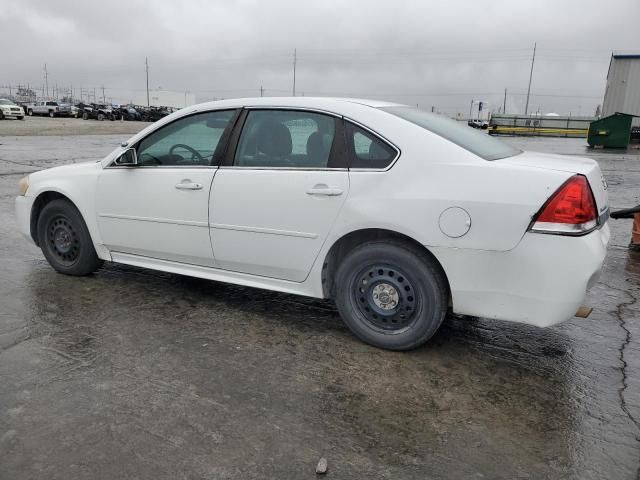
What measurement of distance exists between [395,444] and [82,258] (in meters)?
3.32

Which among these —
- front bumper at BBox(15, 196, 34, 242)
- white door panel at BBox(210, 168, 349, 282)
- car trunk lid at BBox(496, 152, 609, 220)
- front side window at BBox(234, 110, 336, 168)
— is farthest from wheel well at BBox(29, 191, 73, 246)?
car trunk lid at BBox(496, 152, 609, 220)

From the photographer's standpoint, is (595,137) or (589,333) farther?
(595,137)

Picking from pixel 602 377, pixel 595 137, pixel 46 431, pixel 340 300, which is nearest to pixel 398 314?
pixel 340 300

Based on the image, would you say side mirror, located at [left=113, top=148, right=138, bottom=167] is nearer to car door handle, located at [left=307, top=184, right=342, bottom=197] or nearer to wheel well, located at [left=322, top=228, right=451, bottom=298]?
car door handle, located at [left=307, top=184, right=342, bottom=197]

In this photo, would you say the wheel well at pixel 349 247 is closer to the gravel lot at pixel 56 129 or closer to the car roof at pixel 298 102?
the car roof at pixel 298 102

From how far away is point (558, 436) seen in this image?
261 cm

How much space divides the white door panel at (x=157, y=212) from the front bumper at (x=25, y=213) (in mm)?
913

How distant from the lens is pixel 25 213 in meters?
4.89

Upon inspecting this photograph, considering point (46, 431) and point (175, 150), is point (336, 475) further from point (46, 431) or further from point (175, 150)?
point (175, 150)

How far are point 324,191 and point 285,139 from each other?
0.57 meters

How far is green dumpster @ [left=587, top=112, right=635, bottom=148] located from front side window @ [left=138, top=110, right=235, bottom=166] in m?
28.1

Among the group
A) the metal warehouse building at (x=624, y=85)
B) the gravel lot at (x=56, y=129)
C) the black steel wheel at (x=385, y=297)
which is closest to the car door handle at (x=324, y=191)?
the black steel wheel at (x=385, y=297)

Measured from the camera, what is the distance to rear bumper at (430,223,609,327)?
9.47 feet

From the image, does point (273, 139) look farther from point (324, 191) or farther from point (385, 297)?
point (385, 297)
